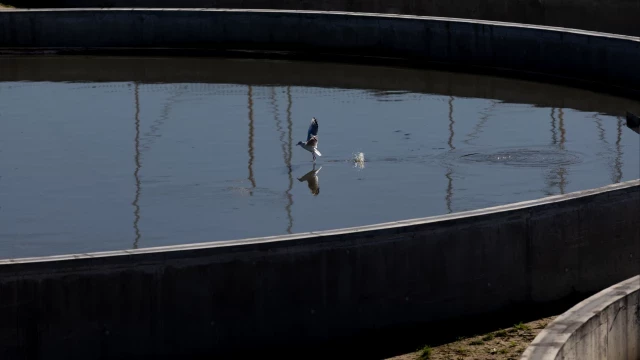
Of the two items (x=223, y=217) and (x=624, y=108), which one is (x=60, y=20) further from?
(x=223, y=217)

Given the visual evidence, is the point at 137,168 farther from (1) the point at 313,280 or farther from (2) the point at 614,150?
(2) the point at 614,150

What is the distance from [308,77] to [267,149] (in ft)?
16.1

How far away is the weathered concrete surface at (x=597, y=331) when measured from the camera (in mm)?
7156

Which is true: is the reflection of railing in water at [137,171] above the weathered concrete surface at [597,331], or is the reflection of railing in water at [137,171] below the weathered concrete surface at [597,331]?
above

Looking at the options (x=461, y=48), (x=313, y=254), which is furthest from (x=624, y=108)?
(x=313, y=254)

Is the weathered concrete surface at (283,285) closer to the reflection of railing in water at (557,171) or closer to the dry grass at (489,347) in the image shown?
the dry grass at (489,347)

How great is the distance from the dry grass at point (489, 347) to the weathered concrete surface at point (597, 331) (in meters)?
0.82

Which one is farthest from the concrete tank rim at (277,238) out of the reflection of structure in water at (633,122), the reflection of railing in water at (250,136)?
the reflection of structure in water at (633,122)

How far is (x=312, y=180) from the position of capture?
1309 centimetres

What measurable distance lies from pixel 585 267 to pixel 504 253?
3.03ft

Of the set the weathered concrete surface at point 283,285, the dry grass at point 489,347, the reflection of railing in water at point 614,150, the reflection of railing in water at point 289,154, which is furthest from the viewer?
the reflection of railing in water at point 614,150

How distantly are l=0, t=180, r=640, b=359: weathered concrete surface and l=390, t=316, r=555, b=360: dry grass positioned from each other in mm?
319

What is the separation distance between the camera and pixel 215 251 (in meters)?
8.82

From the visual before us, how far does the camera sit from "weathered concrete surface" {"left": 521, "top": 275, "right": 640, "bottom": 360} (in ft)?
23.5
